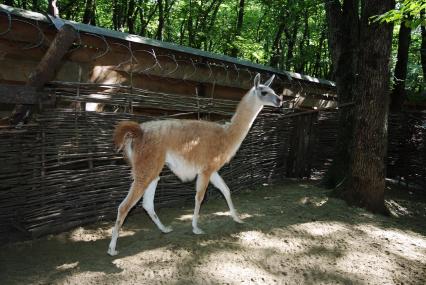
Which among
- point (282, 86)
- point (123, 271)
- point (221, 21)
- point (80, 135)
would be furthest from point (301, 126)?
point (221, 21)

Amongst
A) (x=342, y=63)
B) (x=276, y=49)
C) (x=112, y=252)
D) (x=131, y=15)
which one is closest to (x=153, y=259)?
(x=112, y=252)

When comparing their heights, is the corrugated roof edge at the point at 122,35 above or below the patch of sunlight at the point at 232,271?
above

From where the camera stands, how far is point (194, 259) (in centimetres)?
397

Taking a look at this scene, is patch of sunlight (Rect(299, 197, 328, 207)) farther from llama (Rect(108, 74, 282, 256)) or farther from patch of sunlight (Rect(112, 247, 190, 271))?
patch of sunlight (Rect(112, 247, 190, 271))

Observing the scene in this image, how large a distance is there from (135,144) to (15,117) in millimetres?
1294

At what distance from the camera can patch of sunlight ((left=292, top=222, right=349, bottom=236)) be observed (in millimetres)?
4816

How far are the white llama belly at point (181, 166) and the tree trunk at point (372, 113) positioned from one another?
2634mm

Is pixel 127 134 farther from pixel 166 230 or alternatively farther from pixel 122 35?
pixel 122 35

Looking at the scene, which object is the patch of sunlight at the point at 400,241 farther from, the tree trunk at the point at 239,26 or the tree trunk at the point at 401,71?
the tree trunk at the point at 239,26

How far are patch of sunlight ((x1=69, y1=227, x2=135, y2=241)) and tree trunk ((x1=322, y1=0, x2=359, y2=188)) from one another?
149 inches

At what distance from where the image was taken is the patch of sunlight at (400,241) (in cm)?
454

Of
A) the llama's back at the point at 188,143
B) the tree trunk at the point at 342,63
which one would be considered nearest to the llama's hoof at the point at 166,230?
the llama's back at the point at 188,143

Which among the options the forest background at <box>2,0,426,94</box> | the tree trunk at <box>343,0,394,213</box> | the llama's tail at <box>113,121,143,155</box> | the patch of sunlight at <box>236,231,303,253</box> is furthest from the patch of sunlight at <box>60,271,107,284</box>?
the forest background at <box>2,0,426,94</box>

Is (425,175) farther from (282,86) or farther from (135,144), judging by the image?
(135,144)
